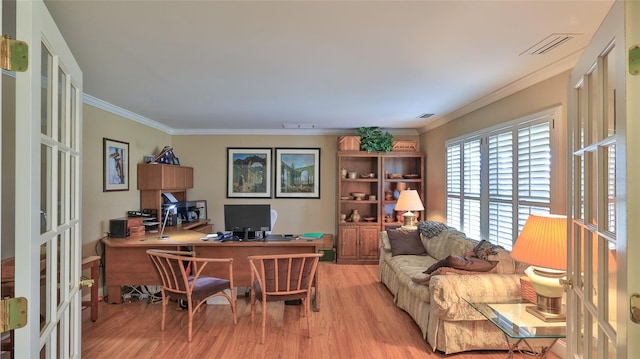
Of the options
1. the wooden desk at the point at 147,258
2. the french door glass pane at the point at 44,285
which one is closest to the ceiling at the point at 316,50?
the french door glass pane at the point at 44,285

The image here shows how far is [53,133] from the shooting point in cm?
127

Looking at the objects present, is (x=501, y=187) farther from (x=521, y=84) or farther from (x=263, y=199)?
(x=263, y=199)

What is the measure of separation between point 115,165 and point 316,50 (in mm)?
3410

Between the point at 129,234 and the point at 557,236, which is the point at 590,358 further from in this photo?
the point at 129,234

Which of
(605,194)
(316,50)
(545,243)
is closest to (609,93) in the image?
(605,194)

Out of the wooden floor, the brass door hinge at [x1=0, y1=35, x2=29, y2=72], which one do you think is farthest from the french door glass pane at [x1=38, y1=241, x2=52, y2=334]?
the wooden floor

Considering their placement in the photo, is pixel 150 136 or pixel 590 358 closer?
pixel 590 358

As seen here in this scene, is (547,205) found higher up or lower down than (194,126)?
lower down

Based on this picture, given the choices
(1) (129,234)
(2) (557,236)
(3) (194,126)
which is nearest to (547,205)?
(2) (557,236)

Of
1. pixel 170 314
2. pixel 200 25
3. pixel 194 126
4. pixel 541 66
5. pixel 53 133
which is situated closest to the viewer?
pixel 53 133

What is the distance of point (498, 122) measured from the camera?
3.66 meters

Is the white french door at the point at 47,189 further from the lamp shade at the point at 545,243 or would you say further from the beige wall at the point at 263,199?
the beige wall at the point at 263,199

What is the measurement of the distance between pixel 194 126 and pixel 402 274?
170 inches

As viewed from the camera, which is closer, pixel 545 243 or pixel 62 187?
pixel 62 187
